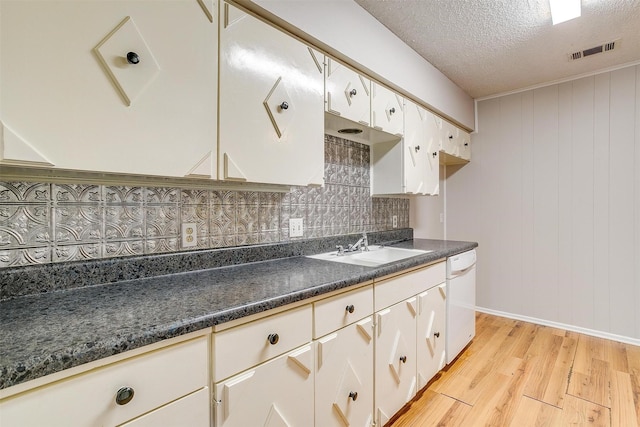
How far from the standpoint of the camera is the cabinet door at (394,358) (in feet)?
4.89

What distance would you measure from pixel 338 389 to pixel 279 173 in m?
0.96

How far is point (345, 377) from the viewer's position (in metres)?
1.29

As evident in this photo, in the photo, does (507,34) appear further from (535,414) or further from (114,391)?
(114,391)

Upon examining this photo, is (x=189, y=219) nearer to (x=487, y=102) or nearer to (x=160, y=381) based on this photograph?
(x=160, y=381)

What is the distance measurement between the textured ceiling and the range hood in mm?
681

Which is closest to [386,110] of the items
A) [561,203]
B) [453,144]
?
[453,144]

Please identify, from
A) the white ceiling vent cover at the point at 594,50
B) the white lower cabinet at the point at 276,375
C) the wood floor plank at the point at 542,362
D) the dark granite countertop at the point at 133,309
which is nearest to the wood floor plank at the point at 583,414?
the wood floor plank at the point at 542,362

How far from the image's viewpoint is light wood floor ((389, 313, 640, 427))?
1.69 metres

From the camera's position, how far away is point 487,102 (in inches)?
128

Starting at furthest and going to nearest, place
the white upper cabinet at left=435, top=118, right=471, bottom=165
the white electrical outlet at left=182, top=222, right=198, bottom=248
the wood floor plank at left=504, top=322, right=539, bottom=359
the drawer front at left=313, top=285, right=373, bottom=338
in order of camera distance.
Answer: the white upper cabinet at left=435, top=118, right=471, bottom=165 → the wood floor plank at left=504, top=322, right=539, bottom=359 → the white electrical outlet at left=182, top=222, right=198, bottom=248 → the drawer front at left=313, top=285, right=373, bottom=338

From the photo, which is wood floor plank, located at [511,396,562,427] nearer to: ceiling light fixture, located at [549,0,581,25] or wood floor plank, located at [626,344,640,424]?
wood floor plank, located at [626,344,640,424]

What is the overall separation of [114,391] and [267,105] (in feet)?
3.58

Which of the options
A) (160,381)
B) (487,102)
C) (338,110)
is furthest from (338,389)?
(487,102)

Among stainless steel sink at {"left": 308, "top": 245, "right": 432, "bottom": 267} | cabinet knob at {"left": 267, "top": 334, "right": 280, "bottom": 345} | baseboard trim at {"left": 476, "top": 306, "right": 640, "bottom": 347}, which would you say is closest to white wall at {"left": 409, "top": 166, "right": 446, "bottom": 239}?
stainless steel sink at {"left": 308, "top": 245, "right": 432, "bottom": 267}
